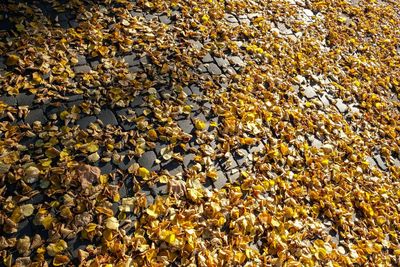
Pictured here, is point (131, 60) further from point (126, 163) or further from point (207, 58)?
point (126, 163)

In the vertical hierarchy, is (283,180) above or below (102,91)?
below

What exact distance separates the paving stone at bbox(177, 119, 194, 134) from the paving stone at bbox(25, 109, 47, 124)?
1.20 meters

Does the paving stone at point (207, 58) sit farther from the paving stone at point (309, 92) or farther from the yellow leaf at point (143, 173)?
the yellow leaf at point (143, 173)

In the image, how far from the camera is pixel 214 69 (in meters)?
4.12

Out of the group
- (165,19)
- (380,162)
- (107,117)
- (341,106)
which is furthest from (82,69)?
(380,162)

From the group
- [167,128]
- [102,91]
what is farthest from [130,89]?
[167,128]

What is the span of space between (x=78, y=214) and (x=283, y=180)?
1.86 meters

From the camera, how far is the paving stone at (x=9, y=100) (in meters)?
3.09

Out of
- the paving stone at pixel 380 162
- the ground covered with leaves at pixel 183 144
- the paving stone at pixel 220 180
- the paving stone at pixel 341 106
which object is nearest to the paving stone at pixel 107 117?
the ground covered with leaves at pixel 183 144

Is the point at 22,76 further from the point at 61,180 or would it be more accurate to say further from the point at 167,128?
the point at 167,128

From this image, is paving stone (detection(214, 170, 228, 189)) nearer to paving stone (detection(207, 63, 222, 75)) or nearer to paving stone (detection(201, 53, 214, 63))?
paving stone (detection(207, 63, 222, 75))

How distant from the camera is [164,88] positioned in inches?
144

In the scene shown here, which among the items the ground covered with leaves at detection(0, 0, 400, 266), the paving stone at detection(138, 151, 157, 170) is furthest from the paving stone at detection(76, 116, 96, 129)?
the paving stone at detection(138, 151, 157, 170)

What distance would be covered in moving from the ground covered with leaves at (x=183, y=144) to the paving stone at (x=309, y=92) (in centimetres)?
4
